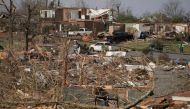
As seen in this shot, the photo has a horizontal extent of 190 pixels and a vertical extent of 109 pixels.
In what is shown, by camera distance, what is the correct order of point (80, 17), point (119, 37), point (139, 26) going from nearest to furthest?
1. point (119, 37)
2. point (139, 26)
3. point (80, 17)

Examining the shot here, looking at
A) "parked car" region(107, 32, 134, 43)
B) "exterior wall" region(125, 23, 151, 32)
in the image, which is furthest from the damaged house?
"parked car" region(107, 32, 134, 43)

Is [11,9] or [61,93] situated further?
[11,9]

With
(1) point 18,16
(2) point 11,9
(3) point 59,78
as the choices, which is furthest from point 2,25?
(3) point 59,78

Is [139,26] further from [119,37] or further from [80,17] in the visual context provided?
[80,17]

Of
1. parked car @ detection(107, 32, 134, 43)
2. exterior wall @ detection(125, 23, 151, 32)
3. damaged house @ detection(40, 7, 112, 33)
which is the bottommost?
parked car @ detection(107, 32, 134, 43)

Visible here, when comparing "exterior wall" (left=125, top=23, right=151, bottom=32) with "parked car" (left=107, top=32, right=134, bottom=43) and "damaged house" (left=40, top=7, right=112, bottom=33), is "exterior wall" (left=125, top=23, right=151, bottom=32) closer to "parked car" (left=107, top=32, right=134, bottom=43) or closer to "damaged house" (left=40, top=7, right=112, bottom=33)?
"damaged house" (left=40, top=7, right=112, bottom=33)

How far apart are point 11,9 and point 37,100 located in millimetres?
14814

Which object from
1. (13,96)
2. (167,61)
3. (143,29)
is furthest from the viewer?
(143,29)

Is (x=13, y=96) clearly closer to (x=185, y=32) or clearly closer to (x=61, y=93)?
(x=61, y=93)

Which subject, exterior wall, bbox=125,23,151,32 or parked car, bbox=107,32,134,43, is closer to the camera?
parked car, bbox=107,32,134,43

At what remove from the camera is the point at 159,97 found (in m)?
9.09

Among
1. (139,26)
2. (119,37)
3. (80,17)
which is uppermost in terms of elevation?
(80,17)

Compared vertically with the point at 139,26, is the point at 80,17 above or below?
above

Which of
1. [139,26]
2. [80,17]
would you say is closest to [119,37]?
[139,26]
